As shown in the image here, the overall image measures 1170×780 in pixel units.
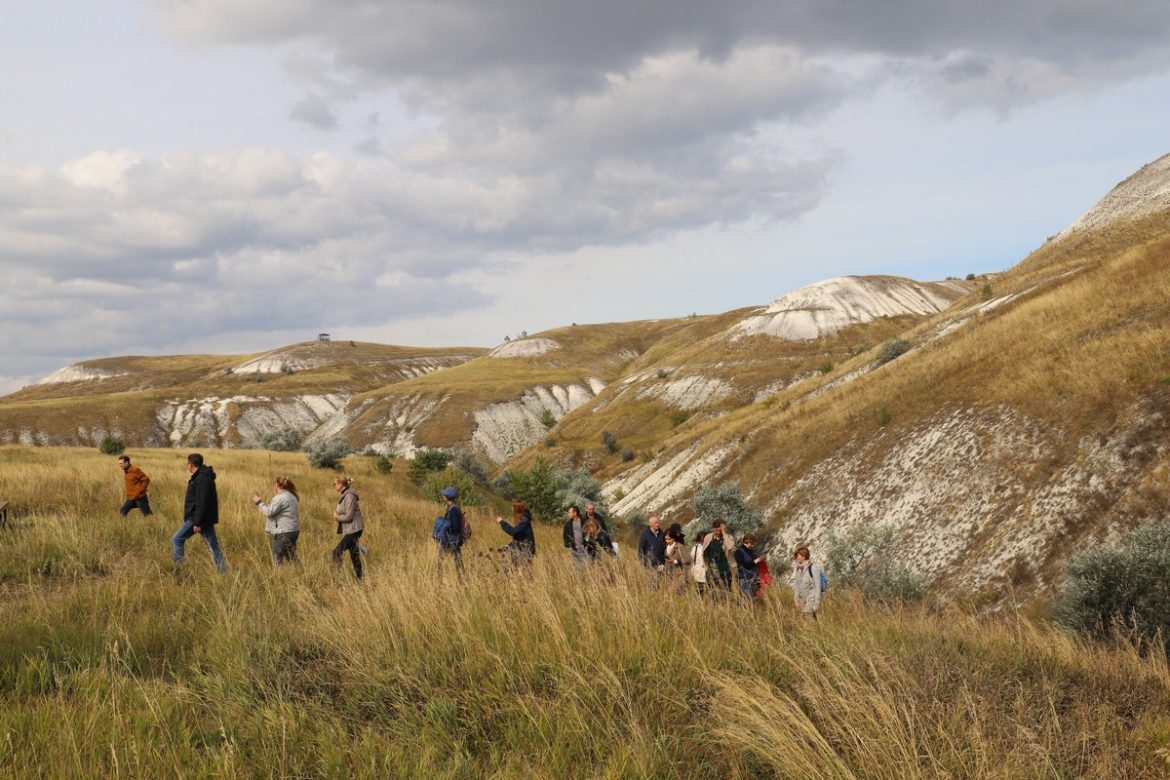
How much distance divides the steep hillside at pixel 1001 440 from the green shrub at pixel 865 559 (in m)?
0.55

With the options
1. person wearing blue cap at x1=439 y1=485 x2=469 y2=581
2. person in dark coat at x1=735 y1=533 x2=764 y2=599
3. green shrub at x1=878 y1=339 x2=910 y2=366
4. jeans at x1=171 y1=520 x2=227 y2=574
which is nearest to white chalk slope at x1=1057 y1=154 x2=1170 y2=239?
green shrub at x1=878 y1=339 x2=910 y2=366

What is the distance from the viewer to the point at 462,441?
92188mm

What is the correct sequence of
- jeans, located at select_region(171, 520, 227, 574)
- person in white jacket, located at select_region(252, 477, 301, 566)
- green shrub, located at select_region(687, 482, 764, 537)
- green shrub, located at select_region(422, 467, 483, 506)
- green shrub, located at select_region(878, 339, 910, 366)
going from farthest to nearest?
green shrub, located at select_region(878, 339, 910, 366)
green shrub, located at select_region(422, 467, 483, 506)
green shrub, located at select_region(687, 482, 764, 537)
person in white jacket, located at select_region(252, 477, 301, 566)
jeans, located at select_region(171, 520, 227, 574)

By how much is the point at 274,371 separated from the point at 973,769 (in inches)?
6964

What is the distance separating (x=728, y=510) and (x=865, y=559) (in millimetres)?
6777

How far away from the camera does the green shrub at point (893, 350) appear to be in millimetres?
35344

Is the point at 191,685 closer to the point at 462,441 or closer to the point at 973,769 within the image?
the point at 973,769

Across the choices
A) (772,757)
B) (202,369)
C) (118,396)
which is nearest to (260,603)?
(772,757)

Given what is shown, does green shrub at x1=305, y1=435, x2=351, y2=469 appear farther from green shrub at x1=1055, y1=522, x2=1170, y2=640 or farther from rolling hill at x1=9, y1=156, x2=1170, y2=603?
green shrub at x1=1055, y1=522, x2=1170, y2=640

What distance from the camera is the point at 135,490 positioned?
12.2m

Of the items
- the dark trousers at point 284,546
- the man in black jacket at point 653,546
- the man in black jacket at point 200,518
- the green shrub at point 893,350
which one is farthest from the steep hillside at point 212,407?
the man in black jacket at point 653,546

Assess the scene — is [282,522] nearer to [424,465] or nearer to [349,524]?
[349,524]

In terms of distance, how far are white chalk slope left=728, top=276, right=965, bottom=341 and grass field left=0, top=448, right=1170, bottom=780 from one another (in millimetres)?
79442

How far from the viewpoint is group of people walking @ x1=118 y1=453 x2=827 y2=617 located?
9.90 metres
